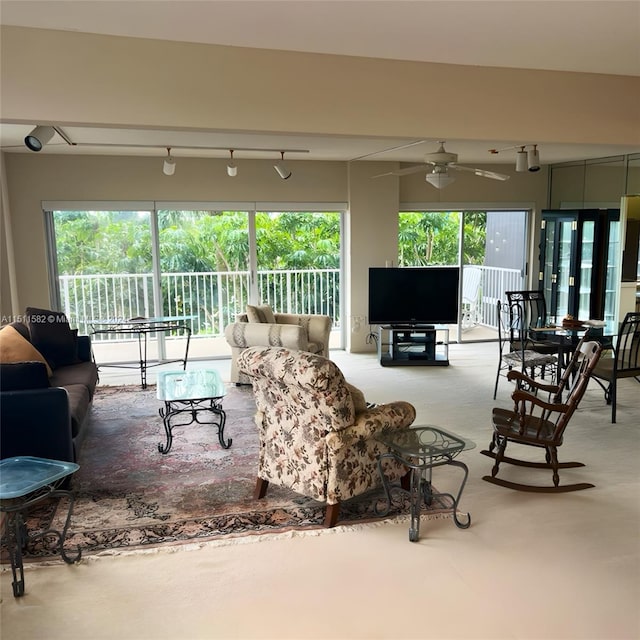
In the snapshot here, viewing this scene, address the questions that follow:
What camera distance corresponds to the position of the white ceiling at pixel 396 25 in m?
2.54

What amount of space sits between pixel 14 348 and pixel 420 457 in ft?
10.4

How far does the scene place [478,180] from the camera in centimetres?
812

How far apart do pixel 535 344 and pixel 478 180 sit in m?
3.18

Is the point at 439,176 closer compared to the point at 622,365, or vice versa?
the point at 622,365

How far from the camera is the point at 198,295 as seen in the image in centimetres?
751

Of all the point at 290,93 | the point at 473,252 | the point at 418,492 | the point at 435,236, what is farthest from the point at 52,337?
the point at 473,252

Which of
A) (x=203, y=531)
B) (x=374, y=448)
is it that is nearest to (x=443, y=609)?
(x=374, y=448)

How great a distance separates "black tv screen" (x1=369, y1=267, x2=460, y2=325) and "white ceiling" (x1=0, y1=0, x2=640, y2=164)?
3.50 meters

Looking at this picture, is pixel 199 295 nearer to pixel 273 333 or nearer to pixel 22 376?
pixel 273 333

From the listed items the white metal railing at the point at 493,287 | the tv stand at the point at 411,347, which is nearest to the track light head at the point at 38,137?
the tv stand at the point at 411,347

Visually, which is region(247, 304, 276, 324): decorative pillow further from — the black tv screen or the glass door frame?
the glass door frame

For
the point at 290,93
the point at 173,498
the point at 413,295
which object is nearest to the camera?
the point at 290,93

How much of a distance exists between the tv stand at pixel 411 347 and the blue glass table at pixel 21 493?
473 centimetres

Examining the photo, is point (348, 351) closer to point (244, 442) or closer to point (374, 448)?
point (244, 442)
